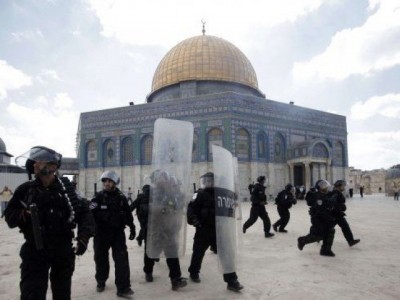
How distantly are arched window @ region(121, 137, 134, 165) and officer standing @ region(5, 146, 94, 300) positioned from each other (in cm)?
2833

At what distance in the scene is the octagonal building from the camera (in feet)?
94.0

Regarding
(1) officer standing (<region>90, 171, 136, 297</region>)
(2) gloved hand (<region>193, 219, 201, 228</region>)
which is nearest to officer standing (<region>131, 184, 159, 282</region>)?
(1) officer standing (<region>90, 171, 136, 297</region>)

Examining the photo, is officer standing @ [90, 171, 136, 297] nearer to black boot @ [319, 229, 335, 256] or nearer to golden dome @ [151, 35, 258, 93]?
black boot @ [319, 229, 335, 256]

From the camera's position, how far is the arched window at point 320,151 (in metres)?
30.0

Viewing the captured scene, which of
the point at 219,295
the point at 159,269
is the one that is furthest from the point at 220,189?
the point at 159,269

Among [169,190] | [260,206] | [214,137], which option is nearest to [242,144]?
[214,137]

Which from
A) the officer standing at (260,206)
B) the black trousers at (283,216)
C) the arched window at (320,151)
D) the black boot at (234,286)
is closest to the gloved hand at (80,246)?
the black boot at (234,286)

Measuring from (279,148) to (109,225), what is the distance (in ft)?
90.0

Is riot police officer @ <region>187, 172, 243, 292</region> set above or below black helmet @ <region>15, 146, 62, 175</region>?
below

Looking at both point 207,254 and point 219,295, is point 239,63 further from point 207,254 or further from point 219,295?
point 219,295

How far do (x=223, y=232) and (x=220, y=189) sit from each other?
0.52 meters

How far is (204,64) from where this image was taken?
107ft

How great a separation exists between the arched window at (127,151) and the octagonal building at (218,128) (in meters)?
0.09

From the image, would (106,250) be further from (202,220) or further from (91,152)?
(91,152)
